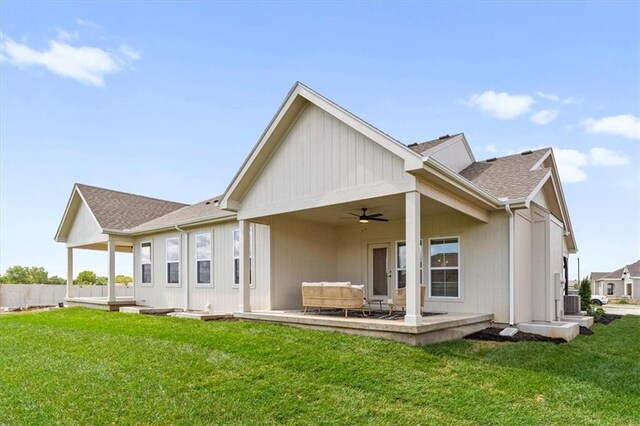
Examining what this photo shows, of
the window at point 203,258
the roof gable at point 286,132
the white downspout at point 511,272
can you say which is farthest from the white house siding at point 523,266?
the window at point 203,258

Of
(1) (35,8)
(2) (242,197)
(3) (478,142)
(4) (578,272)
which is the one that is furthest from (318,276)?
(4) (578,272)

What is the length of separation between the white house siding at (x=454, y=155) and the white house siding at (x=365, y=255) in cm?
197

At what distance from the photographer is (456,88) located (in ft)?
48.0

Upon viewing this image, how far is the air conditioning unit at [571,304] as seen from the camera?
13859 millimetres

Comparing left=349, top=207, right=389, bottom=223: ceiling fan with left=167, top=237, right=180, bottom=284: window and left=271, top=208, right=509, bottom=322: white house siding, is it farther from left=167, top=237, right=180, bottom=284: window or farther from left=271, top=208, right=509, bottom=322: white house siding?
left=167, top=237, right=180, bottom=284: window

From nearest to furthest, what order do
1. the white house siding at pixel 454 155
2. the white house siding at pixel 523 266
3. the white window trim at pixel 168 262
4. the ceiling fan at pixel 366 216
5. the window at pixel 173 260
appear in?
the white house siding at pixel 523 266 → the ceiling fan at pixel 366 216 → the white house siding at pixel 454 155 → the white window trim at pixel 168 262 → the window at pixel 173 260

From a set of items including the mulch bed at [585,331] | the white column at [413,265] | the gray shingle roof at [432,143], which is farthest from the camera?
the gray shingle roof at [432,143]

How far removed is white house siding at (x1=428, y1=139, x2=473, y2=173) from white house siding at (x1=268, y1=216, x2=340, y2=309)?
3.70m

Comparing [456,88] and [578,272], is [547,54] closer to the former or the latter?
[456,88]

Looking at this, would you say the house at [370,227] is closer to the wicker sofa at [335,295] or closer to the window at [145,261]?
the wicker sofa at [335,295]

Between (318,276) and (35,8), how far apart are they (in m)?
10.9

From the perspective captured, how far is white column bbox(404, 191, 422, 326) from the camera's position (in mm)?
7090

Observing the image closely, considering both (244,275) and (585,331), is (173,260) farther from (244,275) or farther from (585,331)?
(585,331)

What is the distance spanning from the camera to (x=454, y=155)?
12188mm
